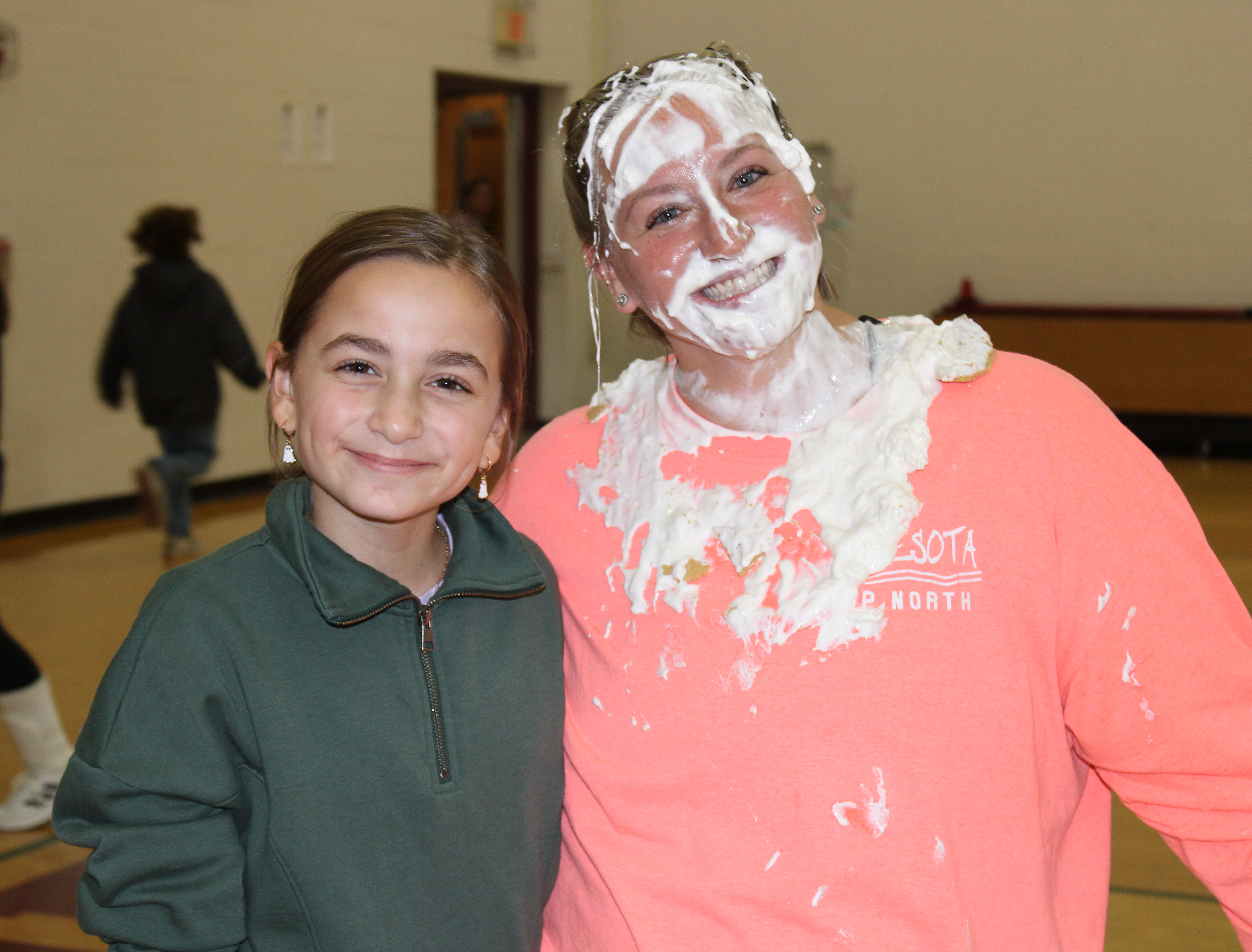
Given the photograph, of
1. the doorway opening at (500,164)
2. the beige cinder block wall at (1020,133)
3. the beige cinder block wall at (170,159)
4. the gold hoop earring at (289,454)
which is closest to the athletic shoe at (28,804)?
the gold hoop earring at (289,454)

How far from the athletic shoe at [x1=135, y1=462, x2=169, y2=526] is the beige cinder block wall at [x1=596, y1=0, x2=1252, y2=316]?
3.77 meters

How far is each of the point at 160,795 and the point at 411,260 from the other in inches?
19.2

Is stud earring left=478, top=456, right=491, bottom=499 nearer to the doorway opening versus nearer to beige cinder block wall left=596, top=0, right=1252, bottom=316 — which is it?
beige cinder block wall left=596, top=0, right=1252, bottom=316

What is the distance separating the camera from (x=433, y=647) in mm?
1026

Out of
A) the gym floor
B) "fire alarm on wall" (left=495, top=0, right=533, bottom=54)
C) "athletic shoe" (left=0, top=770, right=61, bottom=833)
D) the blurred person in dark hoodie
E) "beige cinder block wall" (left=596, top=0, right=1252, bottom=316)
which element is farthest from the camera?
"fire alarm on wall" (left=495, top=0, right=533, bottom=54)

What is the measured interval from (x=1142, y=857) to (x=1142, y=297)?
5.33 meters

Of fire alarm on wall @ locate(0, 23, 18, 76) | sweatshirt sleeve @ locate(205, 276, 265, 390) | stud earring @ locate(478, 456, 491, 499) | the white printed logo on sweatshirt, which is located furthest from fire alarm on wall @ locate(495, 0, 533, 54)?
the white printed logo on sweatshirt

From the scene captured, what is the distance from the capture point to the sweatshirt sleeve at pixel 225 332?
14.0 ft

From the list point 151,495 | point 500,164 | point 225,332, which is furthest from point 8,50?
point 500,164

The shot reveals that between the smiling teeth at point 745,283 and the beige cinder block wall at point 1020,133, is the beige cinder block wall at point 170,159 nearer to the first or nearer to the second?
the beige cinder block wall at point 1020,133

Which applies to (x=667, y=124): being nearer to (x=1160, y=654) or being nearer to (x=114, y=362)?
(x=1160, y=654)

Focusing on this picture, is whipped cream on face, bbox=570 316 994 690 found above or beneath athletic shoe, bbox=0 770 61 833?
above

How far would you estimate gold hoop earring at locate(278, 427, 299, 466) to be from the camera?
114 centimetres

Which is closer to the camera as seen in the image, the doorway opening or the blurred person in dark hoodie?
the blurred person in dark hoodie
